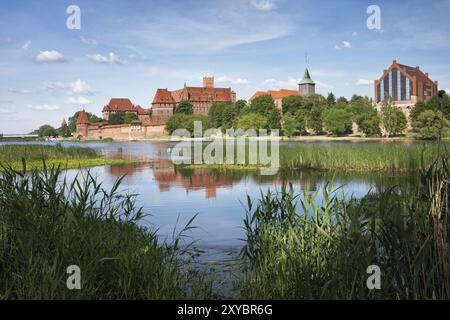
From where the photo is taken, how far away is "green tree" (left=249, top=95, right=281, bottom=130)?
82469mm

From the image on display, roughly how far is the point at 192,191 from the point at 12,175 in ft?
31.4

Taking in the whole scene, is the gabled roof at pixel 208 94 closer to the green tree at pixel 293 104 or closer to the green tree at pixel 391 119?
the green tree at pixel 293 104

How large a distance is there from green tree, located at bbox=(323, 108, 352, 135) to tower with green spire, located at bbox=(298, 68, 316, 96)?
45.7m

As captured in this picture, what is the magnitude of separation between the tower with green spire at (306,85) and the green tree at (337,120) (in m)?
45.7

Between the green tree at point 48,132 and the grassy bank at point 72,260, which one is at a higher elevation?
the green tree at point 48,132

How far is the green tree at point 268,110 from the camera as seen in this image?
82469mm

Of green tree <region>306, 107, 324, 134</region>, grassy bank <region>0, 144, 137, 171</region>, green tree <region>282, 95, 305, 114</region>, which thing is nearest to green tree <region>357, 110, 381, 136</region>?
green tree <region>306, 107, 324, 134</region>

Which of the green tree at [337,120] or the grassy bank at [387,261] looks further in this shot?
the green tree at [337,120]

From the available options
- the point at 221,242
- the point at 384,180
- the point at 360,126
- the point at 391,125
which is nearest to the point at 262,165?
the point at 384,180

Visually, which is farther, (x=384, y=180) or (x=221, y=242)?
(x=384, y=180)

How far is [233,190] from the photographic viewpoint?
49.9ft

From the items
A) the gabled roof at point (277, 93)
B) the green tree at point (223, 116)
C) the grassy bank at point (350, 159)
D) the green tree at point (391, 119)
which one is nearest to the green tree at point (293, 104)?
the green tree at point (223, 116)

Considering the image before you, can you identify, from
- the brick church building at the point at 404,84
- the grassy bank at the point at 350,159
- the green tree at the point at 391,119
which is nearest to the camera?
the grassy bank at the point at 350,159
